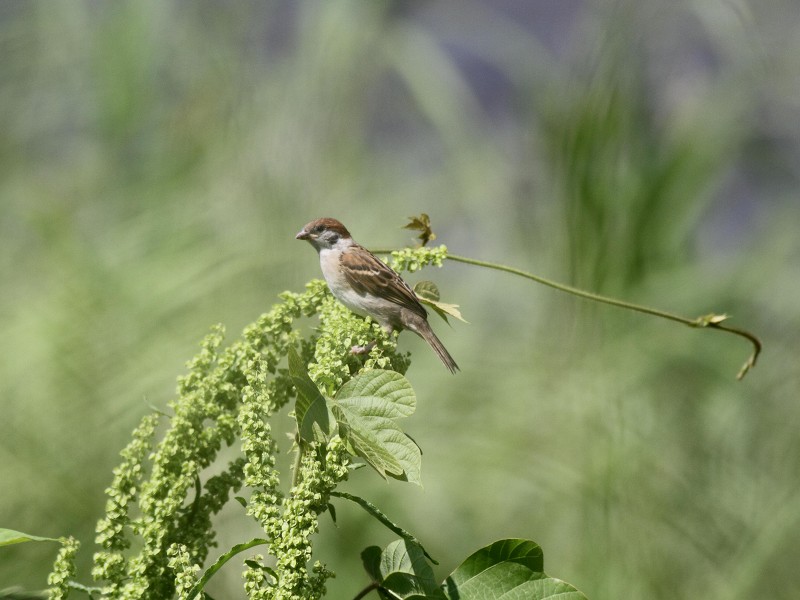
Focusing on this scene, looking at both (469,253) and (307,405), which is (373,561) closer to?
(307,405)

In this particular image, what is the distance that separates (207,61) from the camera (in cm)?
195

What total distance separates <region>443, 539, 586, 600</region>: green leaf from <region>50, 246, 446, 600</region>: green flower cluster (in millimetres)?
121

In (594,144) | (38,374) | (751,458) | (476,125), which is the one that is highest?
(476,125)

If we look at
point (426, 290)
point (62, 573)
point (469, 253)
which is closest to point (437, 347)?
point (426, 290)

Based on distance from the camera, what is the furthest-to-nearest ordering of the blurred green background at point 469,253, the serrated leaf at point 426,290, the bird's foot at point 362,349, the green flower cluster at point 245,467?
the blurred green background at point 469,253
the serrated leaf at point 426,290
the bird's foot at point 362,349
the green flower cluster at point 245,467

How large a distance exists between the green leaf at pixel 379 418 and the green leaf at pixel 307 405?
0.01 m

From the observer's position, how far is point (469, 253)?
1.99 m

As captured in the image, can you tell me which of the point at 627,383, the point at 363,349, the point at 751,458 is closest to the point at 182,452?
the point at 363,349

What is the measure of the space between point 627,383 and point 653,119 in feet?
2.03

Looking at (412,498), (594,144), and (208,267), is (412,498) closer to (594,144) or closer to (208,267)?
(208,267)

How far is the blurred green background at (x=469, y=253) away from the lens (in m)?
1.54

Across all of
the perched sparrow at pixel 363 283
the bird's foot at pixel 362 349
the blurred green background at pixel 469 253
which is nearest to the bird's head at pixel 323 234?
the perched sparrow at pixel 363 283

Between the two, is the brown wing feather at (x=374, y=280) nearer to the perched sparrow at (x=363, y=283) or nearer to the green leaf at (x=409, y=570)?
the perched sparrow at (x=363, y=283)

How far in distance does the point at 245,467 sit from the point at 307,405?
2.2 inches
